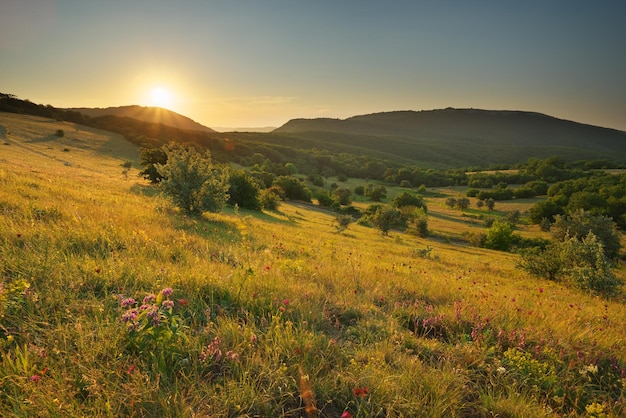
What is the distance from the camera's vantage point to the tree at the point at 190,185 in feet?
50.8

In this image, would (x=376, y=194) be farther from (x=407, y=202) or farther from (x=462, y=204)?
(x=462, y=204)

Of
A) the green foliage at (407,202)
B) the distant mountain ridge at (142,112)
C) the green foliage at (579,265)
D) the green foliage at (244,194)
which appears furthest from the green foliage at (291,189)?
→ the distant mountain ridge at (142,112)

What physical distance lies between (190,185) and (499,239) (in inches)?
1697

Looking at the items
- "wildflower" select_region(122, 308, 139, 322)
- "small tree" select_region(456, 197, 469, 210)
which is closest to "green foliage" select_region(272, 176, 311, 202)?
"small tree" select_region(456, 197, 469, 210)

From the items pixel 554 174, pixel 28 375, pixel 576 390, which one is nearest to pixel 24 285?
pixel 28 375

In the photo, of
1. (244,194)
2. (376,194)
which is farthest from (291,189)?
(244,194)

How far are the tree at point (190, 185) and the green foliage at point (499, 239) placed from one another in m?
40.3

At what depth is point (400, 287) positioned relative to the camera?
5816 mm

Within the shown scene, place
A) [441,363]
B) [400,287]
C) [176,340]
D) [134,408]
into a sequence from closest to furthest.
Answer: [134,408]
[176,340]
[441,363]
[400,287]

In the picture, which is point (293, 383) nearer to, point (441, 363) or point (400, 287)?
point (441, 363)

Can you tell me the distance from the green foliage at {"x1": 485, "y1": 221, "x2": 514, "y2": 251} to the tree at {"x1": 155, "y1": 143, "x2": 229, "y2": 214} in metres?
40.3

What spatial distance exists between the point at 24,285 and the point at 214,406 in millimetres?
2396

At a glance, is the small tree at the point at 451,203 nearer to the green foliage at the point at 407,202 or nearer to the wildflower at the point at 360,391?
the green foliage at the point at 407,202

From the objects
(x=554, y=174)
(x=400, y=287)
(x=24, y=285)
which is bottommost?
(x=400, y=287)
